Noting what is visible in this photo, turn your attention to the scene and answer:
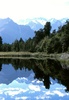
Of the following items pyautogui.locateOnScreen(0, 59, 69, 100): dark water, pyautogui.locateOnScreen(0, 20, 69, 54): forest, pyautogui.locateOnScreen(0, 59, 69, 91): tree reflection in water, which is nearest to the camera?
pyautogui.locateOnScreen(0, 59, 69, 100): dark water

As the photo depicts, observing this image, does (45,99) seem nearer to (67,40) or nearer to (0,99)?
(0,99)

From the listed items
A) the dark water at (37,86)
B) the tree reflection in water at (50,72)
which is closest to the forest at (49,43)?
the tree reflection in water at (50,72)

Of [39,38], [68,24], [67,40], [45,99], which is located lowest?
[45,99]

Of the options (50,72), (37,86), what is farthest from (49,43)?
(37,86)

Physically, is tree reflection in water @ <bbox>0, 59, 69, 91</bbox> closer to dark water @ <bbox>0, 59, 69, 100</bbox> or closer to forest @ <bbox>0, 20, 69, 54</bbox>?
dark water @ <bbox>0, 59, 69, 100</bbox>

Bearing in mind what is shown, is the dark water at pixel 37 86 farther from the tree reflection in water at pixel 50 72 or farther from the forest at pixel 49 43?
the forest at pixel 49 43

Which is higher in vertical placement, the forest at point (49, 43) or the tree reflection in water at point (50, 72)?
the forest at point (49, 43)

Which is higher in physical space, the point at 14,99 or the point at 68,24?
the point at 68,24

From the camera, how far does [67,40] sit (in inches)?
4542

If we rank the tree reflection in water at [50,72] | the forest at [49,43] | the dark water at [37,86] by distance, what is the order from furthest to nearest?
the forest at [49,43] < the tree reflection in water at [50,72] < the dark water at [37,86]

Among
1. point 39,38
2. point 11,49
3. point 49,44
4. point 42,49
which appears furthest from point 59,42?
point 11,49

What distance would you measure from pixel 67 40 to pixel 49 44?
13932mm

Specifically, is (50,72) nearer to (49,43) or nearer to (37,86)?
(37,86)

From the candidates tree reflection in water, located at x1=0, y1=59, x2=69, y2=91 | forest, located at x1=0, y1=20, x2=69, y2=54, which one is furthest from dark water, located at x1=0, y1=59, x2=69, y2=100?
forest, located at x1=0, y1=20, x2=69, y2=54
